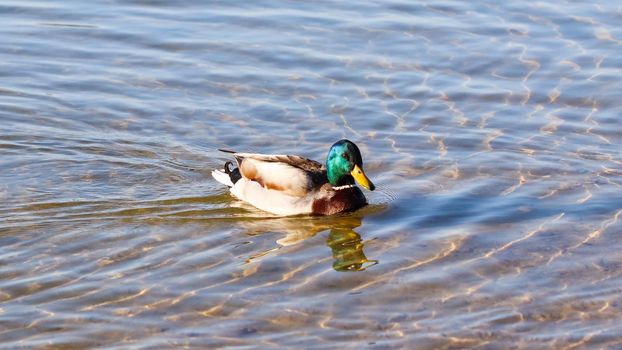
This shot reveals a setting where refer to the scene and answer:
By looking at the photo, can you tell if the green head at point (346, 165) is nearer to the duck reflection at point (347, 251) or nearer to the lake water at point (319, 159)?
the lake water at point (319, 159)

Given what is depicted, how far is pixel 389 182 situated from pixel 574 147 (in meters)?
1.95

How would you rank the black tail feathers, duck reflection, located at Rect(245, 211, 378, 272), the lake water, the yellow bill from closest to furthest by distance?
the lake water → duck reflection, located at Rect(245, 211, 378, 272) → the yellow bill → the black tail feathers

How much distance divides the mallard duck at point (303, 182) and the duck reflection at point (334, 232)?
0.12m

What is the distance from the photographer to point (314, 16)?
1686 centimetres

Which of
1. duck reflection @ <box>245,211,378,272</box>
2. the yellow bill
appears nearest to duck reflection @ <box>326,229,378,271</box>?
duck reflection @ <box>245,211,378,272</box>

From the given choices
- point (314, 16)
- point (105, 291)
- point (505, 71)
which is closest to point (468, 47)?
point (505, 71)

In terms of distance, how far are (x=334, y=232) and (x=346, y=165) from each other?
0.71 meters

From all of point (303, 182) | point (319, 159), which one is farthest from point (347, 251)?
point (319, 159)

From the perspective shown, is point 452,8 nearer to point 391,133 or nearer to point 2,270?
point 391,133

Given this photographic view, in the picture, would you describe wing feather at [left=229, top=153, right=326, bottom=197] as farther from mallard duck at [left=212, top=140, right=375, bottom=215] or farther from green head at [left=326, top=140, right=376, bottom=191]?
green head at [left=326, top=140, right=376, bottom=191]

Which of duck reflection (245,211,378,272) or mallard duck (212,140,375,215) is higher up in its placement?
mallard duck (212,140,375,215)

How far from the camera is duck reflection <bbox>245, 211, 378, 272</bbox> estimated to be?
10.1 meters

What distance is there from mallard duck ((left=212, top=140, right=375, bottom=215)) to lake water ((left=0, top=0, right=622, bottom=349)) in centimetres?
13

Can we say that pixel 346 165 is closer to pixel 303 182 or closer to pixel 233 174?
pixel 303 182
